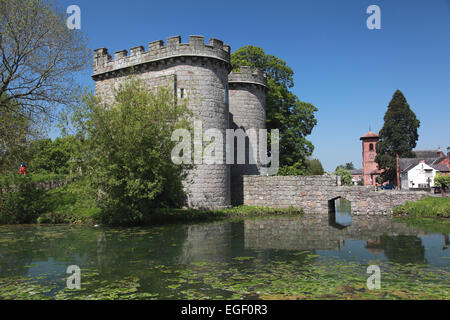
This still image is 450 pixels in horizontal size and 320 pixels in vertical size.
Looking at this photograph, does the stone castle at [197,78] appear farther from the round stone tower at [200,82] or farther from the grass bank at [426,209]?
the grass bank at [426,209]

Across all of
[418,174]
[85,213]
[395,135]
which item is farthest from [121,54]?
[418,174]

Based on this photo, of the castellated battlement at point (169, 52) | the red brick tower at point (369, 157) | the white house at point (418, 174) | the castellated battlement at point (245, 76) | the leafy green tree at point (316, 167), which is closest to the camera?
the castellated battlement at point (169, 52)

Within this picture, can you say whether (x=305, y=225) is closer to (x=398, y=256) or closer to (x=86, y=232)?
(x=398, y=256)

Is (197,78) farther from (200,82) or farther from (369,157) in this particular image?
(369,157)

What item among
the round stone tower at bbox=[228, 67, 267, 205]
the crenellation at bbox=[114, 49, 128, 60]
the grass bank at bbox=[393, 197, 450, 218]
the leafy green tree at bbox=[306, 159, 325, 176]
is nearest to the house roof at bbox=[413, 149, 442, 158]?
the leafy green tree at bbox=[306, 159, 325, 176]

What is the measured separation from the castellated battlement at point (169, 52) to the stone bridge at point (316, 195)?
7403 millimetres

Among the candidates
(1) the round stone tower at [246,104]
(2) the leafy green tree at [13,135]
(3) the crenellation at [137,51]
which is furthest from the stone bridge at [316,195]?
(2) the leafy green tree at [13,135]

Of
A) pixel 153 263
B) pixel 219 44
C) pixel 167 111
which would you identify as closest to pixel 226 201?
pixel 167 111

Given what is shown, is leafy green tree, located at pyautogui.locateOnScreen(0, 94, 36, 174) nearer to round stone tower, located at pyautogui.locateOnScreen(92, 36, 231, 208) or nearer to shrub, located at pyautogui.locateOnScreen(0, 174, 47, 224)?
shrub, located at pyautogui.locateOnScreen(0, 174, 47, 224)

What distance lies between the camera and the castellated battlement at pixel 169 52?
17.0 m

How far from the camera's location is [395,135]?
42406 mm

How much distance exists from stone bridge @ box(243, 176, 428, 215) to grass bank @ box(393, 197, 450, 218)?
0.38m

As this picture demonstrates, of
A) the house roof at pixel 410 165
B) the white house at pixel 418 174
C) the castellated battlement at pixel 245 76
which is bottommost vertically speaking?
the white house at pixel 418 174

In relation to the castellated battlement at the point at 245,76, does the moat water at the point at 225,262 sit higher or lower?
lower
